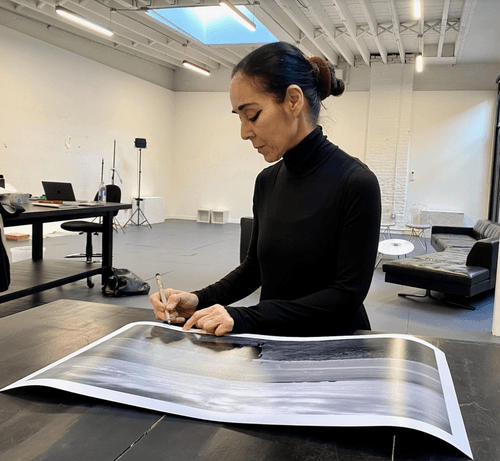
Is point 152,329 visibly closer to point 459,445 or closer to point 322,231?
point 322,231

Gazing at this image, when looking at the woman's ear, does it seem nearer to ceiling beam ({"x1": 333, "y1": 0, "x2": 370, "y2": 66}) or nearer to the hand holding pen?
the hand holding pen

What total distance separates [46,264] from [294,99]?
3996mm

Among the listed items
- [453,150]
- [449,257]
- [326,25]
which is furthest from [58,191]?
[453,150]

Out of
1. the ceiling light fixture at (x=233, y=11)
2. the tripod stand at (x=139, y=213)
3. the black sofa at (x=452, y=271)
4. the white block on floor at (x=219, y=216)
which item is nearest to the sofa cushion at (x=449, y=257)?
the black sofa at (x=452, y=271)

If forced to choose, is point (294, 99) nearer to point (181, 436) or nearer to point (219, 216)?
point (181, 436)

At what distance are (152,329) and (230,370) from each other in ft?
0.81

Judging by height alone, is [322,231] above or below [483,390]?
above

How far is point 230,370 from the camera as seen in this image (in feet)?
2.52

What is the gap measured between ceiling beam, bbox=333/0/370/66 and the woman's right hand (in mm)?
7032

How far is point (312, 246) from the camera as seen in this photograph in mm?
1137

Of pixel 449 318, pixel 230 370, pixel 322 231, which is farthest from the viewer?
pixel 449 318

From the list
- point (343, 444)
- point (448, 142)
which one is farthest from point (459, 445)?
point (448, 142)

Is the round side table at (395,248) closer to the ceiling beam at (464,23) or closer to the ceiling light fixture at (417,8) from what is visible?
the ceiling light fixture at (417,8)

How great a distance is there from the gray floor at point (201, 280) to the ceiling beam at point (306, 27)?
3.74 meters
